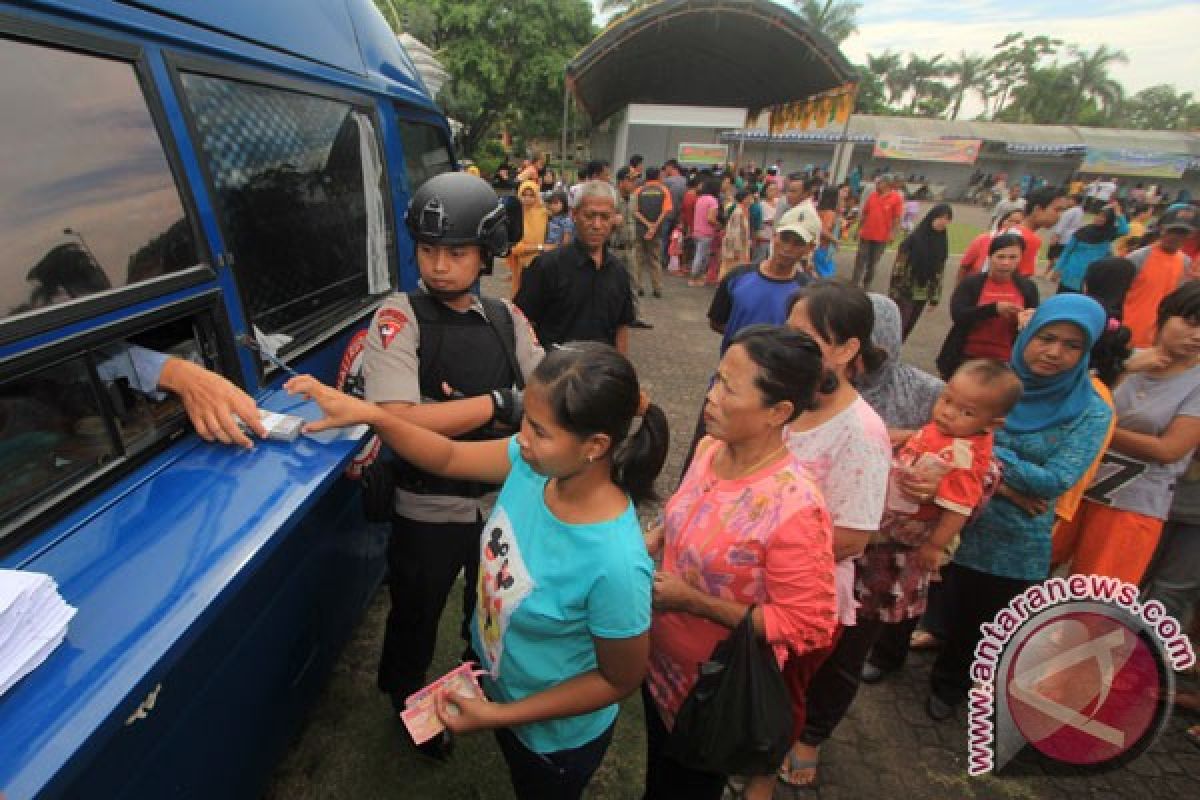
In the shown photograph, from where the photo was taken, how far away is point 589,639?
126cm

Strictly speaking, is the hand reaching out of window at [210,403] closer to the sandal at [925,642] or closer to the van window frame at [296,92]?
the van window frame at [296,92]

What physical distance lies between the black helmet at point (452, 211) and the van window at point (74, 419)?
2.25ft

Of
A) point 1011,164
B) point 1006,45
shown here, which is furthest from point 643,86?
point 1006,45

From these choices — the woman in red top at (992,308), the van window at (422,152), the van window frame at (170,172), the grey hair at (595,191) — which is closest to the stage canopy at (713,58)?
the woman in red top at (992,308)

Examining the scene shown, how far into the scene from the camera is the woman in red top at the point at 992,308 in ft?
12.8

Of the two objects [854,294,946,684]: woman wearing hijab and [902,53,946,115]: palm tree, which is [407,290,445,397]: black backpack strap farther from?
[902,53,946,115]: palm tree

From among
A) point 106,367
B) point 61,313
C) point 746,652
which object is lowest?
point 746,652

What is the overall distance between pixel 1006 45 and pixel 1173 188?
1266 inches

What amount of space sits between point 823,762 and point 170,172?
302 cm

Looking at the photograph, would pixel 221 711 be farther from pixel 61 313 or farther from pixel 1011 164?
pixel 1011 164

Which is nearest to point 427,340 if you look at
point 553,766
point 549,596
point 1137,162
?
point 549,596

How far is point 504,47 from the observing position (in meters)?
24.2

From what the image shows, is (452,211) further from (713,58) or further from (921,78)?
(921,78)

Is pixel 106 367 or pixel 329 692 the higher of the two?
pixel 106 367
